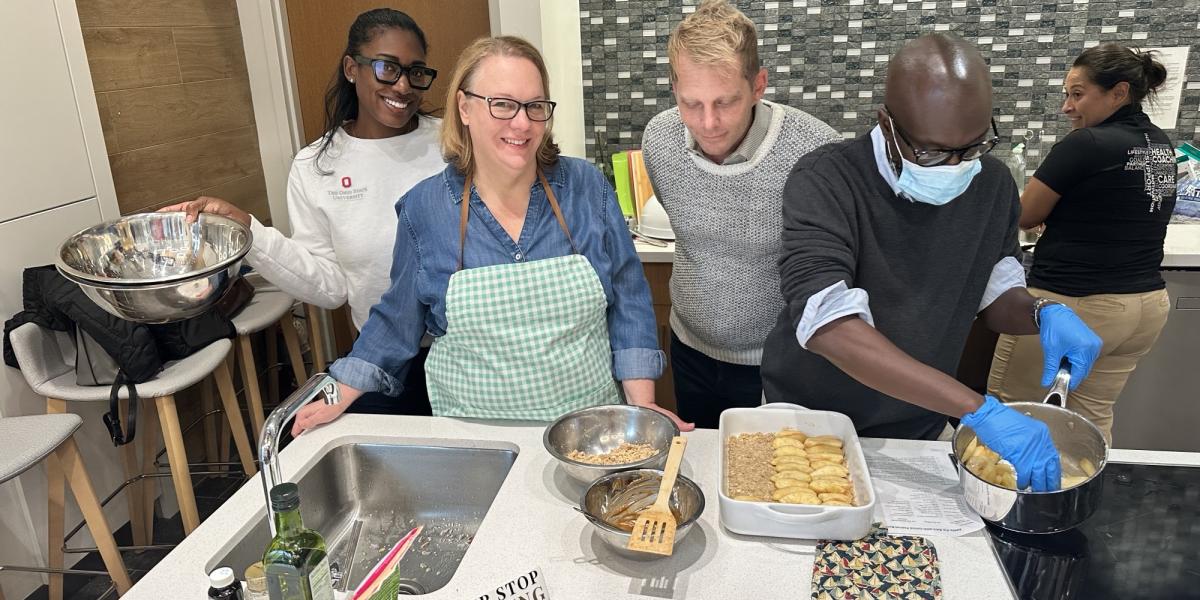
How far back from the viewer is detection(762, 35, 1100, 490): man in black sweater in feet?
4.01

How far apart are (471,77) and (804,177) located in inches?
25.9

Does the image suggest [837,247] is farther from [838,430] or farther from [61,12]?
[61,12]

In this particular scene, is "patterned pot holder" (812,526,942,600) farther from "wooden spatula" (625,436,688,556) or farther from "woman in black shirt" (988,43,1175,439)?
"woman in black shirt" (988,43,1175,439)

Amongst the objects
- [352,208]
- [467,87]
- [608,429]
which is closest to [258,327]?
[352,208]

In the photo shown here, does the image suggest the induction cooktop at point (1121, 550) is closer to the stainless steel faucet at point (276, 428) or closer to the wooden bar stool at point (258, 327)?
the stainless steel faucet at point (276, 428)

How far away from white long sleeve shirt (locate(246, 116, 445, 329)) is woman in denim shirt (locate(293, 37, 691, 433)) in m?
0.51

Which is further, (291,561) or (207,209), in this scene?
(207,209)

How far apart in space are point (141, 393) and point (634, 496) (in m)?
1.70

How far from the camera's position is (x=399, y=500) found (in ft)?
5.22

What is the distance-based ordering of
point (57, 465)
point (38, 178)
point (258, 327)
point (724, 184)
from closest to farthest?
point (724, 184), point (57, 465), point (38, 178), point (258, 327)

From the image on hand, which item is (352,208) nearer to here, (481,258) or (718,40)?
(481,258)

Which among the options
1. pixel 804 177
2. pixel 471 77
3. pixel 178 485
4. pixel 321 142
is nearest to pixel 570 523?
pixel 804 177

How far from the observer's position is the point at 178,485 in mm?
2418

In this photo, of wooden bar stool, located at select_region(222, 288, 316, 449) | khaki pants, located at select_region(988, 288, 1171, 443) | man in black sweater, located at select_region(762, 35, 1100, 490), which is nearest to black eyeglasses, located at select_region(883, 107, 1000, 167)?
man in black sweater, located at select_region(762, 35, 1100, 490)
